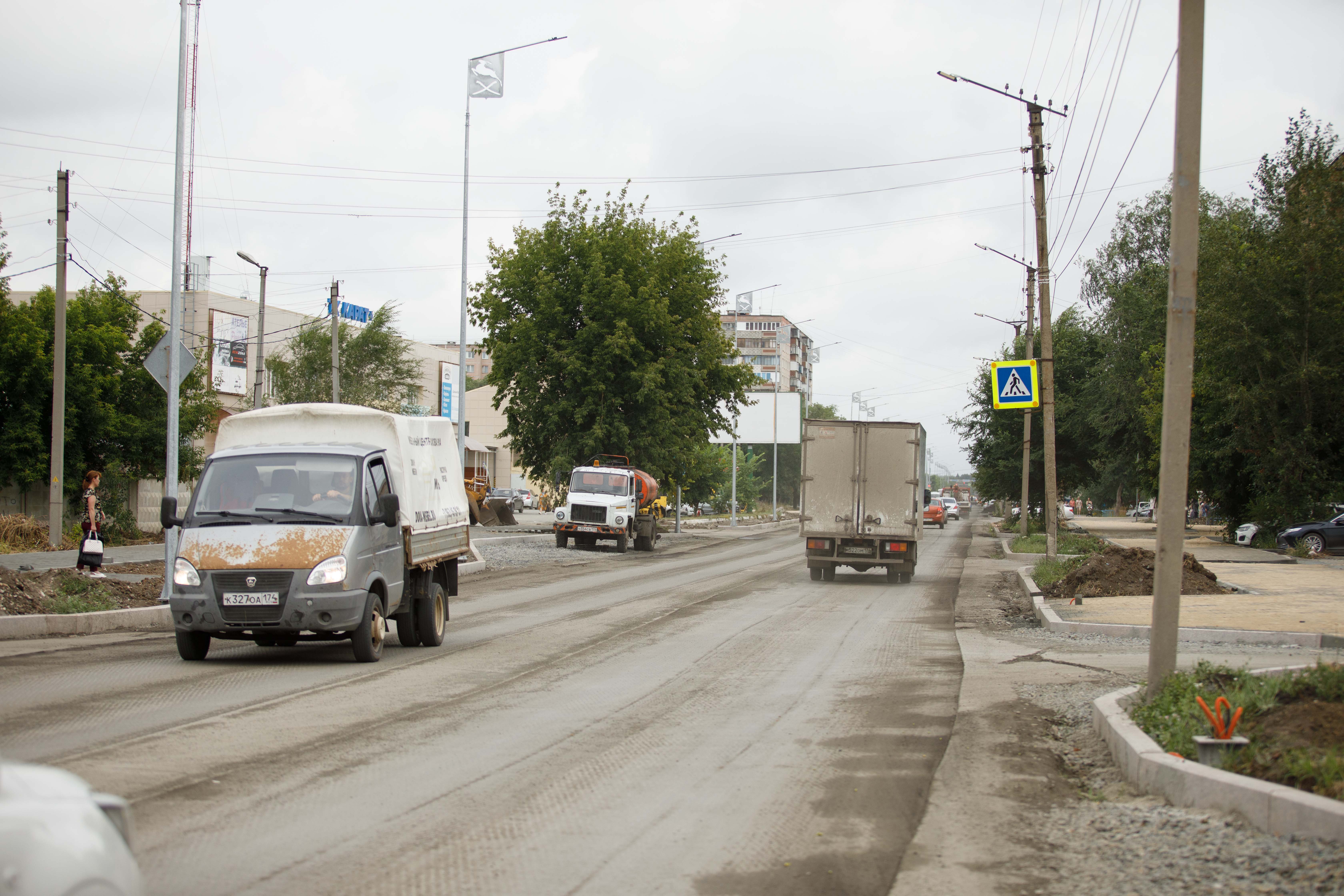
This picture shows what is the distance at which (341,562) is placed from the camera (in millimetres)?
10844

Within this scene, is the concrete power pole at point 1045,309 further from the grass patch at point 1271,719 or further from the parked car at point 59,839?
the parked car at point 59,839

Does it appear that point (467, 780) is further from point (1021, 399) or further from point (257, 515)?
point (1021, 399)

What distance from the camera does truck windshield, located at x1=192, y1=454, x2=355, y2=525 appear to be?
446 inches

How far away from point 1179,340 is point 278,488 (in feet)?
28.0

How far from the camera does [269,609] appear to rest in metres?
10.7

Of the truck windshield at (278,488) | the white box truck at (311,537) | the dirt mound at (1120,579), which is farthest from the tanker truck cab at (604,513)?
the truck windshield at (278,488)

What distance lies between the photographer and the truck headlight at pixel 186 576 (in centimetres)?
1079

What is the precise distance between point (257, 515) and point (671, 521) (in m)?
60.3

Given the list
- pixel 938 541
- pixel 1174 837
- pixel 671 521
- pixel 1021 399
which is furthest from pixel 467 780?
pixel 671 521

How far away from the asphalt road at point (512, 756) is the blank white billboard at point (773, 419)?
54.3m

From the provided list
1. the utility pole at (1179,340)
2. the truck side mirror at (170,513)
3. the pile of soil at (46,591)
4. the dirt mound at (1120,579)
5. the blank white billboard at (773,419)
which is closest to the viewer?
the utility pole at (1179,340)

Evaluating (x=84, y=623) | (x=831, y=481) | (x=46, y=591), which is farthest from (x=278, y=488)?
(x=831, y=481)

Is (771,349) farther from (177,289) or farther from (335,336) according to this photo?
(177,289)

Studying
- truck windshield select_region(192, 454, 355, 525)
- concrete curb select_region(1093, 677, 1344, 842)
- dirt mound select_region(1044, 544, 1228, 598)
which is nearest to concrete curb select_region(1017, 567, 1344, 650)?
dirt mound select_region(1044, 544, 1228, 598)
